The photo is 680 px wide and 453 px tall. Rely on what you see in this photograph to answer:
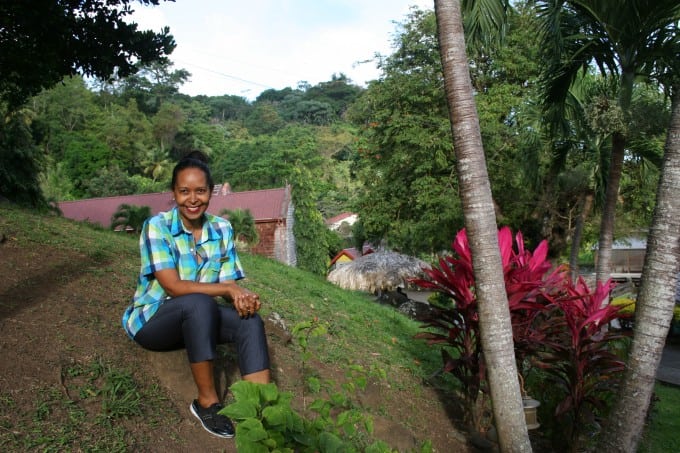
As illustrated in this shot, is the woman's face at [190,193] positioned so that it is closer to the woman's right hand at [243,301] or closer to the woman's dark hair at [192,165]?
the woman's dark hair at [192,165]

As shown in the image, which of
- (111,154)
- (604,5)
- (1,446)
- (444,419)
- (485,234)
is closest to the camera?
(1,446)

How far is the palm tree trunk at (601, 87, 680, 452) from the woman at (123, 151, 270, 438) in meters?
2.24

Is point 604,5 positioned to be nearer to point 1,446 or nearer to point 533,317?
point 533,317

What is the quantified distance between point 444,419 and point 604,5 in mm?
6366

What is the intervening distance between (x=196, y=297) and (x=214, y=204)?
89.5 feet

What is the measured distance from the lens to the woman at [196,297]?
2.68 metres

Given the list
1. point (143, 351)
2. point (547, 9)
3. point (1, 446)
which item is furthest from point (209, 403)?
point (547, 9)

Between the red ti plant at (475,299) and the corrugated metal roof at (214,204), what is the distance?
2391cm

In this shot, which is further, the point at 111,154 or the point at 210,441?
the point at 111,154

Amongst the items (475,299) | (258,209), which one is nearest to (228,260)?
(475,299)

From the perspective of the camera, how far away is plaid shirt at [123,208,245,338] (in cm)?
280

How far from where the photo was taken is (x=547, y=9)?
779 centimetres

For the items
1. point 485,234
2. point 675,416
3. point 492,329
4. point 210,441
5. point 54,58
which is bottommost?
point 675,416

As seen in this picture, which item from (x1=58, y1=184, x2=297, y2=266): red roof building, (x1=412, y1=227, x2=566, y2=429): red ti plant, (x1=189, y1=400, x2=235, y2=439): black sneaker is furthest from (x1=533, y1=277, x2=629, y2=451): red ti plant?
(x1=58, y1=184, x2=297, y2=266): red roof building
